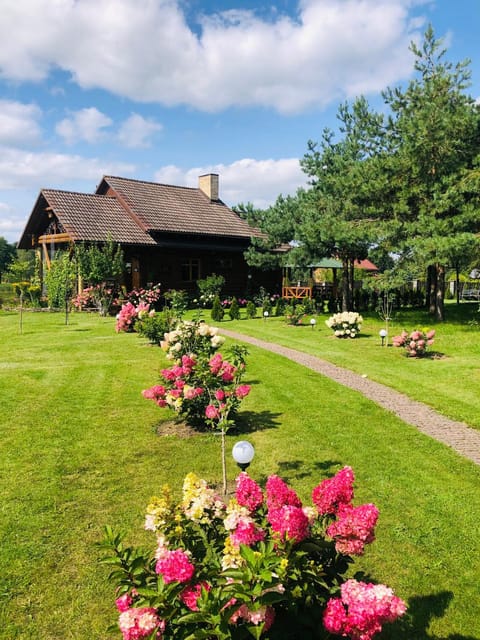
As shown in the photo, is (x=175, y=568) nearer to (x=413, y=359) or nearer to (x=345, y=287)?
(x=413, y=359)

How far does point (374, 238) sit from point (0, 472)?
15555mm

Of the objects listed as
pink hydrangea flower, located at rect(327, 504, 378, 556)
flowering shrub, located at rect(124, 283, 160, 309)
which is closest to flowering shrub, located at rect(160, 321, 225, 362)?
pink hydrangea flower, located at rect(327, 504, 378, 556)

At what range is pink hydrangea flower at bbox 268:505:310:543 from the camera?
2453 mm

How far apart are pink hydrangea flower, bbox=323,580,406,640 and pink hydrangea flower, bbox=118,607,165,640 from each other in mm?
807

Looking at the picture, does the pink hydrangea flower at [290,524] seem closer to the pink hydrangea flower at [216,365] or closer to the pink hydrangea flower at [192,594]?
the pink hydrangea flower at [192,594]

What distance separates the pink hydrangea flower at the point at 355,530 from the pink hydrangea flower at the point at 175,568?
859mm

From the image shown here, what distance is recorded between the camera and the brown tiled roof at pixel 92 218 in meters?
23.7

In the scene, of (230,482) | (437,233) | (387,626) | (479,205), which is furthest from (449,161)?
(387,626)

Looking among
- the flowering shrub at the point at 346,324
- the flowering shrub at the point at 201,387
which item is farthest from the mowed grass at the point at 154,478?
the flowering shrub at the point at 346,324

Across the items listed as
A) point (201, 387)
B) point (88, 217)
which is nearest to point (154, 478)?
point (201, 387)

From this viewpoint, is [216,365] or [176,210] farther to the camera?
[176,210]

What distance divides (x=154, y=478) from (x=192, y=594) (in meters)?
3.56

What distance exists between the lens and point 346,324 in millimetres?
16938

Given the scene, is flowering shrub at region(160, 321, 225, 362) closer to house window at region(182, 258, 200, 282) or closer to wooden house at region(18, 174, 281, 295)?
wooden house at region(18, 174, 281, 295)
